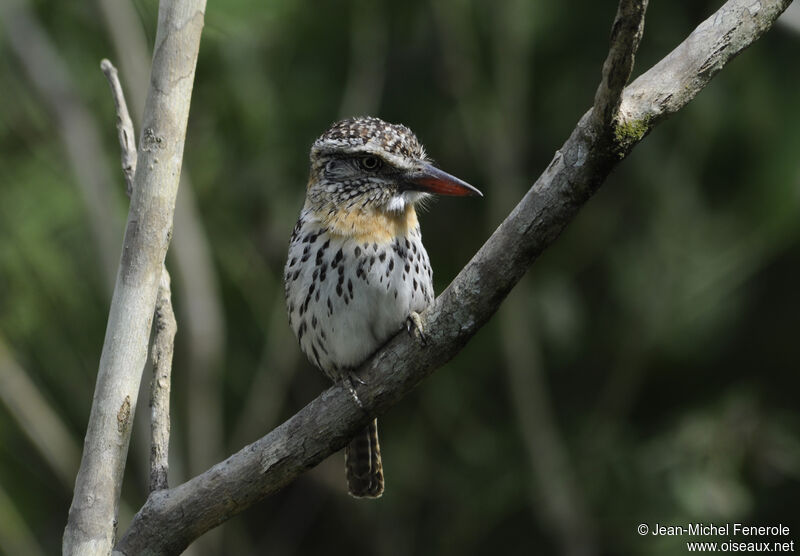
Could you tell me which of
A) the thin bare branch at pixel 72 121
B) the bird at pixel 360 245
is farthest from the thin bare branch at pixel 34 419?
the bird at pixel 360 245

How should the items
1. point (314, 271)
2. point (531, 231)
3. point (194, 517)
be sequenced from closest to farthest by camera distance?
point (531, 231)
point (194, 517)
point (314, 271)

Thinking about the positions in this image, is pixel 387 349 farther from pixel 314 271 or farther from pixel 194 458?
pixel 194 458

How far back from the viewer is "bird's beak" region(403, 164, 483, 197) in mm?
3553

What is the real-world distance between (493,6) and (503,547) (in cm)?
312

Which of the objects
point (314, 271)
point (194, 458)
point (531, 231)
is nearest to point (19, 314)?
point (194, 458)

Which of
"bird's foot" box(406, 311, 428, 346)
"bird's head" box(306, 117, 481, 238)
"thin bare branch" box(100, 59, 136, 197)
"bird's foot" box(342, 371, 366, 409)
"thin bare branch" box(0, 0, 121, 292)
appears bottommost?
"bird's foot" box(342, 371, 366, 409)

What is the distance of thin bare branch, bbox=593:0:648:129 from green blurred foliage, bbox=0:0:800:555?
2.70 meters

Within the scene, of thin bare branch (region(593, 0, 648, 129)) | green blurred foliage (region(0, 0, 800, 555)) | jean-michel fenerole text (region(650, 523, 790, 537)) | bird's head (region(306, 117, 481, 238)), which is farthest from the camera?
green blurred foliage (region(0, 0, 800, 555))

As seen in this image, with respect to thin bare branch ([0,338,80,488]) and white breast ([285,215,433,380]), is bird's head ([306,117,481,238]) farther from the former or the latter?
thin bare branch ([0,338,80,488])

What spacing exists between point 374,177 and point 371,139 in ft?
0.48

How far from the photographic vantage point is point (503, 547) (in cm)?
557

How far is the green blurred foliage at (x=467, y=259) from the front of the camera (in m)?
5.39

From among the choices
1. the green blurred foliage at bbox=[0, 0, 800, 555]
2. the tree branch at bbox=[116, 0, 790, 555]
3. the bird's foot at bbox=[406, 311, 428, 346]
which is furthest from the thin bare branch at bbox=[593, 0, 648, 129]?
the green blurred foliage at bbox=[0, 0, 800, 555]

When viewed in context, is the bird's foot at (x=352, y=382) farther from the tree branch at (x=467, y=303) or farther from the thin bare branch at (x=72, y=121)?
A: the thin bare branch at (x=72, y=121)
